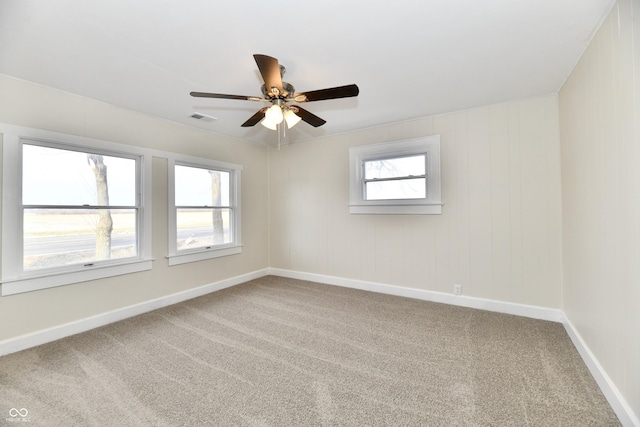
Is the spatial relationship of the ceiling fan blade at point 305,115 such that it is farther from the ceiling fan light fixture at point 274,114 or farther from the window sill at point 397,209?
the window sill at point 397,209

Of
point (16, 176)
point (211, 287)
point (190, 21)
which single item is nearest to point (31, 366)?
point (16, 176)

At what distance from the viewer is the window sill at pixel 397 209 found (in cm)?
354

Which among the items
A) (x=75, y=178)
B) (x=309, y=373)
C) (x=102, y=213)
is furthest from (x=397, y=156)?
(x=75, y=178)

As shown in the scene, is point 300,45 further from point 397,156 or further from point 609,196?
point 609,196

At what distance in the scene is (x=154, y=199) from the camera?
3414 millimetres

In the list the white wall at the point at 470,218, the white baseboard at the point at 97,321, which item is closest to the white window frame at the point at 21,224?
the white baseboard at the point at 97,321

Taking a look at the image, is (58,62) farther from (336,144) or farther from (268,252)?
(268,252)

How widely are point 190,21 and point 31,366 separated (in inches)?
117

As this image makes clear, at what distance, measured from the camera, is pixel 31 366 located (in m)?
2.12

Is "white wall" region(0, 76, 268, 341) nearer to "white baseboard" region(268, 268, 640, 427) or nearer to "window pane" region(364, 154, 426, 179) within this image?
"white baseboard" region(268, 268, 640, 427)

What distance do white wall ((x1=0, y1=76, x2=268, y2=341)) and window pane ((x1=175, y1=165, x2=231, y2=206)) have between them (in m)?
0.26

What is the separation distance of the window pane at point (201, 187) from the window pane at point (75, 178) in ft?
2.00

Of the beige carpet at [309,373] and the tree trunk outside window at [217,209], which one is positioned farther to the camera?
the tree trunk outside window at [217,209]

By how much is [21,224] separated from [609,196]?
478 centimetres
